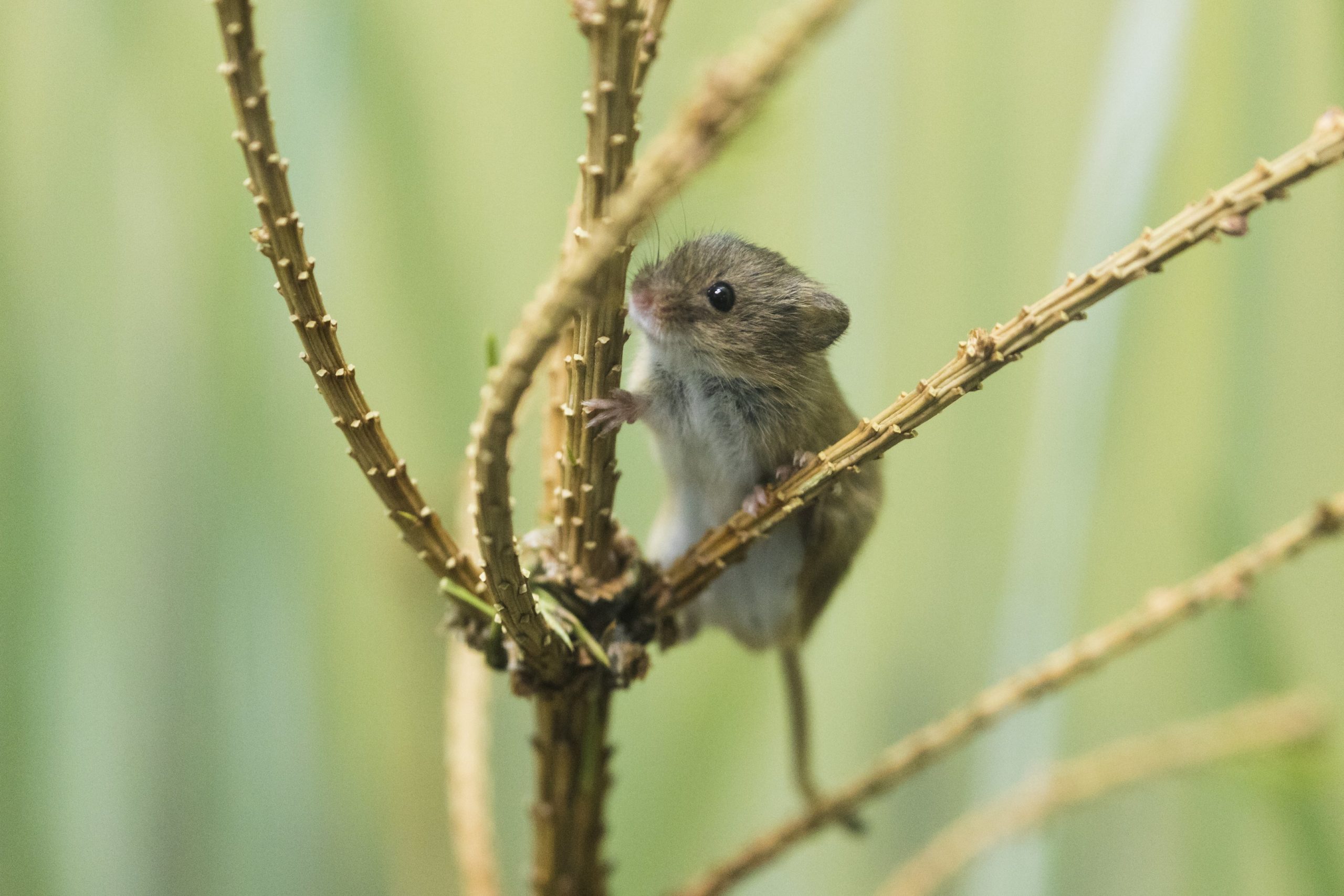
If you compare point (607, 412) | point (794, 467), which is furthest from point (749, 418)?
point (607, 412)

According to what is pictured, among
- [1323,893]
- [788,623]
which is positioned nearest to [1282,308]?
[1323,893]

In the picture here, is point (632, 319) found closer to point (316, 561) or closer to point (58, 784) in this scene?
point (316, 561)

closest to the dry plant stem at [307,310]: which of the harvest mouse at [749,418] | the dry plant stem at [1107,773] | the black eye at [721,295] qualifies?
the harvest mouse at [749,418]

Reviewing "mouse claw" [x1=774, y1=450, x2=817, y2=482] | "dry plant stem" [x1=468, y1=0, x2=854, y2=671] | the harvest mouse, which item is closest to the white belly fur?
the harvest mouse

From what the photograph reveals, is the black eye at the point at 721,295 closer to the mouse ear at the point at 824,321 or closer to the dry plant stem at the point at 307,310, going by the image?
the mouse ear at the point at 824,321

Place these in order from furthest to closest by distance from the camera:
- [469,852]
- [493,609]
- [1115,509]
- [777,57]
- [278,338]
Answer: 1. [1115,509]
2. [278,338]
3. [469,852]
4. [493,609]
5. [777,57]
